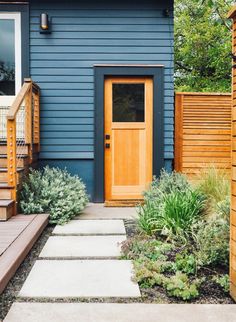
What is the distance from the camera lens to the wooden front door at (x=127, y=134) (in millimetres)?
6199

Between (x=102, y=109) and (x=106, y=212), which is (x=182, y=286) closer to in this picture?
(x=106, y=212)

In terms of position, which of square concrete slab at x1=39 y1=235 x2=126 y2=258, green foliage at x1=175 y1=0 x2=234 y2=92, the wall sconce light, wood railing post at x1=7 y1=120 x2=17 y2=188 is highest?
green foliage at x1=175 y1=0 x2=234 y2=92

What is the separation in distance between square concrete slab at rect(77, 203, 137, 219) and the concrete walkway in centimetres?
93

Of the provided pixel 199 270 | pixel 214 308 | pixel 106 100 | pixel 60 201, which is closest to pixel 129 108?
pixel 106 100

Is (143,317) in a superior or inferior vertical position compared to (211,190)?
inferior

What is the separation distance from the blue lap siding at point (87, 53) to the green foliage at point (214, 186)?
1.57 m

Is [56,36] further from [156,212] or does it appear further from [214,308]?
[214,308]

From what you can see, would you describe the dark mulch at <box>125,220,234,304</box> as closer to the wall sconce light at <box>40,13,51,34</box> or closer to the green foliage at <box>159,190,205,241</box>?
the green foliage at <box>159,190,205,241</box>

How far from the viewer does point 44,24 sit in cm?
603

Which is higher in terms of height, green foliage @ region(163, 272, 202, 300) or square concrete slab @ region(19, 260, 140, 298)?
green foliage @ region(163, 272, 202, 300)

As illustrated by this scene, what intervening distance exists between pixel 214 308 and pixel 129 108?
4.12 metres

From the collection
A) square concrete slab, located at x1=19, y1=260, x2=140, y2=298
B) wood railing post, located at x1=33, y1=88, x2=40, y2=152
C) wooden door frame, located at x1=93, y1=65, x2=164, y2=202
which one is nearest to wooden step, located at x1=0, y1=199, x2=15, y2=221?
square concrete slab, located at x1=19, y1=260, x2=140, y2=298

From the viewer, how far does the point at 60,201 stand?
4902 millimetres

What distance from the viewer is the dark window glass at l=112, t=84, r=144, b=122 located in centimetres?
620
